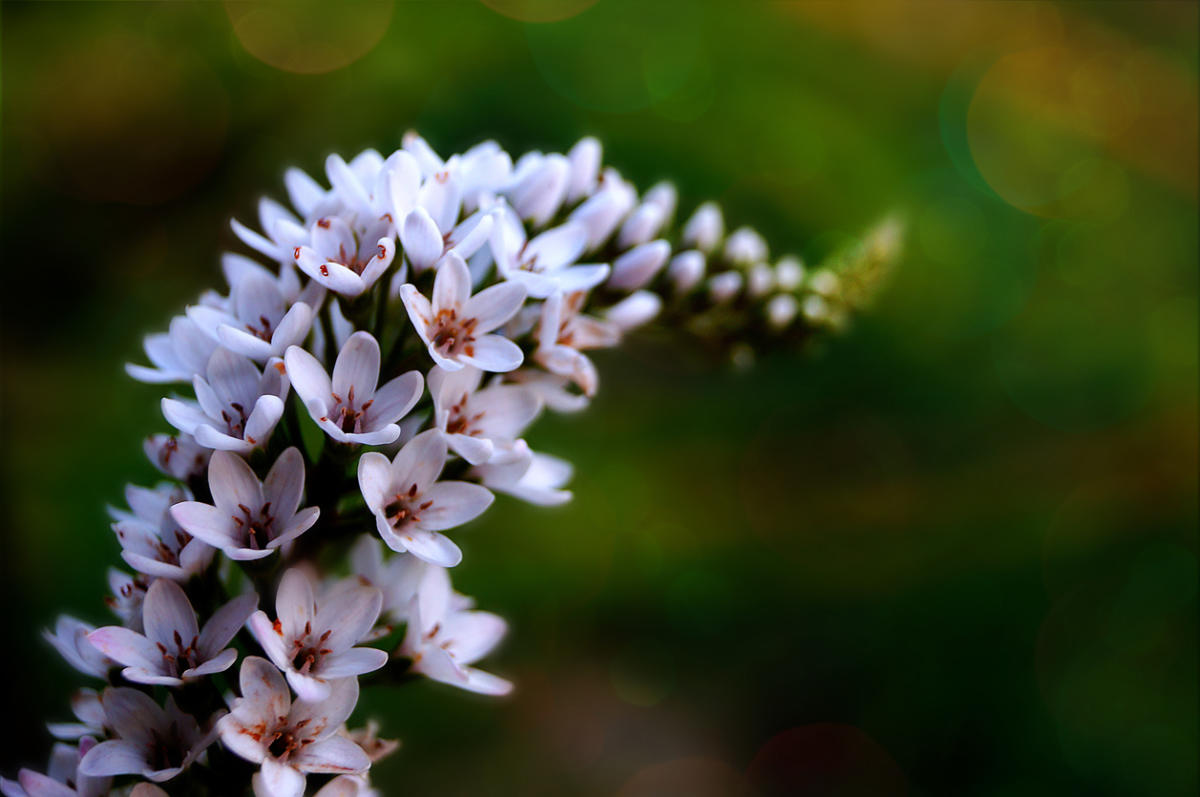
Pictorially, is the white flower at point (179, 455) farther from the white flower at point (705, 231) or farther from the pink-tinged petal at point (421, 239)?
the white flower at point (705, 231)

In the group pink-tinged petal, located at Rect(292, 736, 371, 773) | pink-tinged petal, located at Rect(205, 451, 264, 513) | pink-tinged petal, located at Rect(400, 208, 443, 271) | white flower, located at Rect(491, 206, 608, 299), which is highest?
white flower, located at Rect(491, 206, 608, 299)

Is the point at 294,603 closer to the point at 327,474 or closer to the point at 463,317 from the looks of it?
the point at 327,474

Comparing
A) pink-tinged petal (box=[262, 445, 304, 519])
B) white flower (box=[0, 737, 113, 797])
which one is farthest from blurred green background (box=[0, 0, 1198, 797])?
pink-tinged petal (box=[262, 445, 304, 519])

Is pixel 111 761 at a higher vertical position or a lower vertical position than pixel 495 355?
lower

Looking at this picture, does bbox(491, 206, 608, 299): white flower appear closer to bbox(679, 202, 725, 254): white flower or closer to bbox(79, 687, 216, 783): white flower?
bbox(679, 202, 725, 254): white flower

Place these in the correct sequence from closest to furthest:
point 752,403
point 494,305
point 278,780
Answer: point 278,780, point 494,305, point 752,403

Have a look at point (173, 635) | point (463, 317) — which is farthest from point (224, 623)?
point (463, 317)

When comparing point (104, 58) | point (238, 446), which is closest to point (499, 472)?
point (238, 446)
